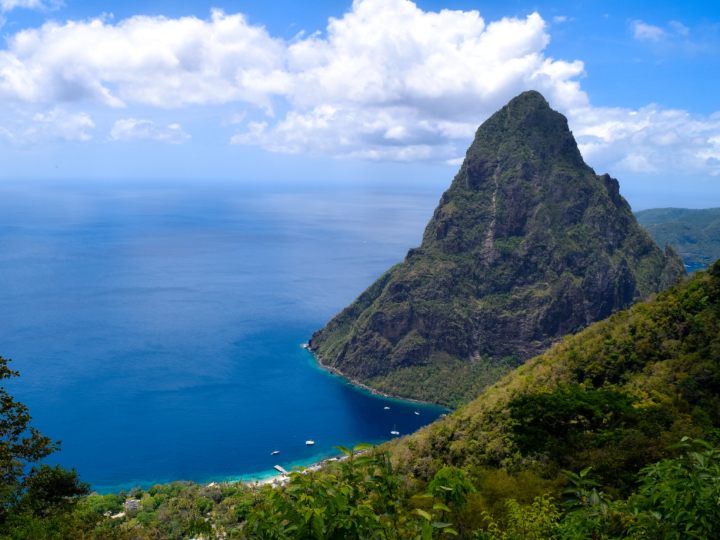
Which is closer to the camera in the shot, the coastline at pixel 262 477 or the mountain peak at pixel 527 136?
the coastline at pixel 262 477

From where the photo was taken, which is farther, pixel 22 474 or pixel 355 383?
pixel 355 383

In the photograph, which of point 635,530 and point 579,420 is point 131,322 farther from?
point 635,530

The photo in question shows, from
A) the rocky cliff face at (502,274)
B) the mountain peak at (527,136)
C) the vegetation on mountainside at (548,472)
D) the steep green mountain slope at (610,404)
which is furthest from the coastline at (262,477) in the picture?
the mountain peak at (527,136)

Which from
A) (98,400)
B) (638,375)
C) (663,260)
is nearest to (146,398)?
(98,400)

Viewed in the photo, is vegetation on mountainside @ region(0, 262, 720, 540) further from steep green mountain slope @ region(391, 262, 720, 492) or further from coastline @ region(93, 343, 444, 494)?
coastline @ region(93, 343, 444, 494)

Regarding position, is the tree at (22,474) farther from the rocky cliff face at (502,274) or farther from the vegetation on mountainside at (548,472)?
the rocky cliff face at (502,274)

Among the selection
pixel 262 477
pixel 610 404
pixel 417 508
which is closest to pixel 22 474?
pixel 417 508

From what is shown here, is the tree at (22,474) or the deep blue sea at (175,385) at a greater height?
the tree at (22,474)

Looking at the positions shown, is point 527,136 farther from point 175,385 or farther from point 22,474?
point 22,474
